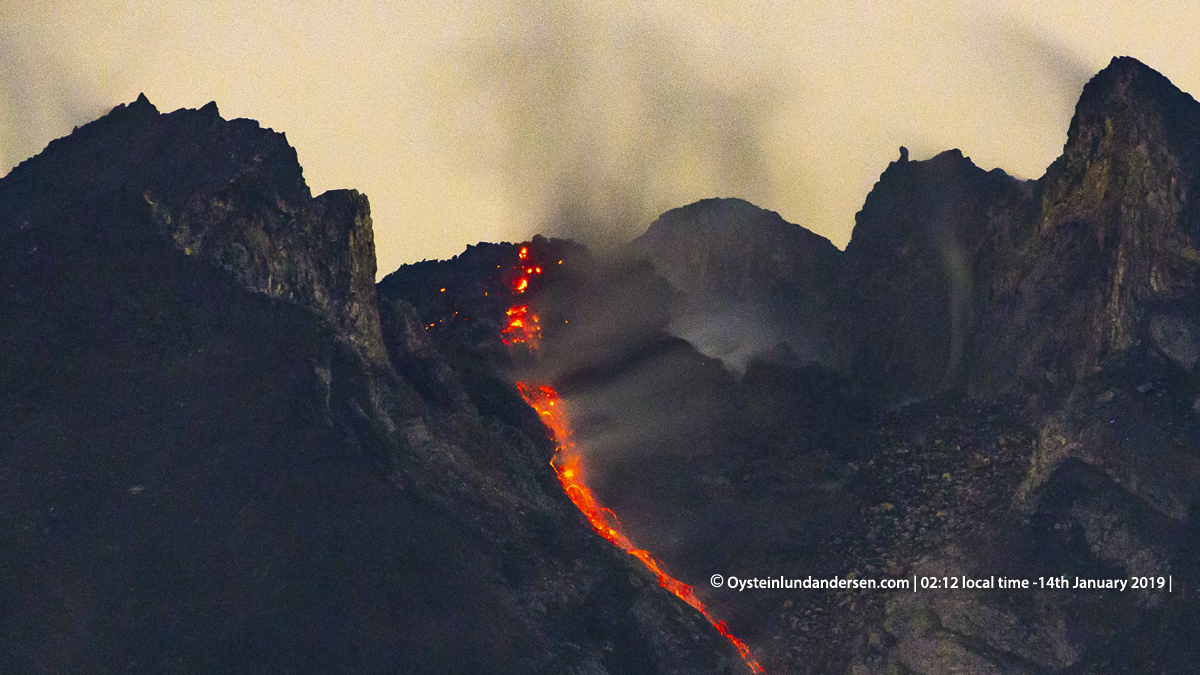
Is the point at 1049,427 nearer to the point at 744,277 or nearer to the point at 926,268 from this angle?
the point at 926,268

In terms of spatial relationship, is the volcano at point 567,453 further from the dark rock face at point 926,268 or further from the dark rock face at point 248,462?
the dark rock face at point 926,268

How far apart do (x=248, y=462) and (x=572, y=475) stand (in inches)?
1203

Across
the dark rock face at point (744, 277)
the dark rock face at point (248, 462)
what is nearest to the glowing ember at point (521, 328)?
the dark rock face at point (744, 277)

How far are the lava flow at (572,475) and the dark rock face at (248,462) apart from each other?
176 inches

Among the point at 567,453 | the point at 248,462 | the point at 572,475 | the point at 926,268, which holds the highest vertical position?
the point at 926,268

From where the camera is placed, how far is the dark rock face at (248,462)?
334ft

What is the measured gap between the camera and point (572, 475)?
131375mm

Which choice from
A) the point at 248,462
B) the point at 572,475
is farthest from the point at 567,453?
the point at 248,462

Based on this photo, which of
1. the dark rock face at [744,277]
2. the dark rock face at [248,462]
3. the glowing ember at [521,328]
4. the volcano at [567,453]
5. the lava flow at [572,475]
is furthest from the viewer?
the glowing ember at [521,328]

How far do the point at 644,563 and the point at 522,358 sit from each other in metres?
29.1

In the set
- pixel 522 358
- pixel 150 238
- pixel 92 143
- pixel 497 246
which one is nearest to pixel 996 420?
pixel 522 358

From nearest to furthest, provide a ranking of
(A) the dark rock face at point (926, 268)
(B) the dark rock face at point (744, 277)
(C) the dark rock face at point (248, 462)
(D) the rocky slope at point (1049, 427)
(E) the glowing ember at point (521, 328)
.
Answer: (C) the dark rock face at point (248, 462), (D) the rocky slope at point (1049, 427), (A) the dark rock face at point (926, 268), (B) the dark rock face at point (744, 277), (E) the glowing ember at point (521, 328)

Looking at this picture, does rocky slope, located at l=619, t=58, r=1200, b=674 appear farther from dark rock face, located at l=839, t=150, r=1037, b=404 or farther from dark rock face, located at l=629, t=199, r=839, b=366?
dark rock face, located at l=629, t=199, r=839, b=366

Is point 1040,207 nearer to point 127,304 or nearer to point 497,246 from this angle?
point 497,246
